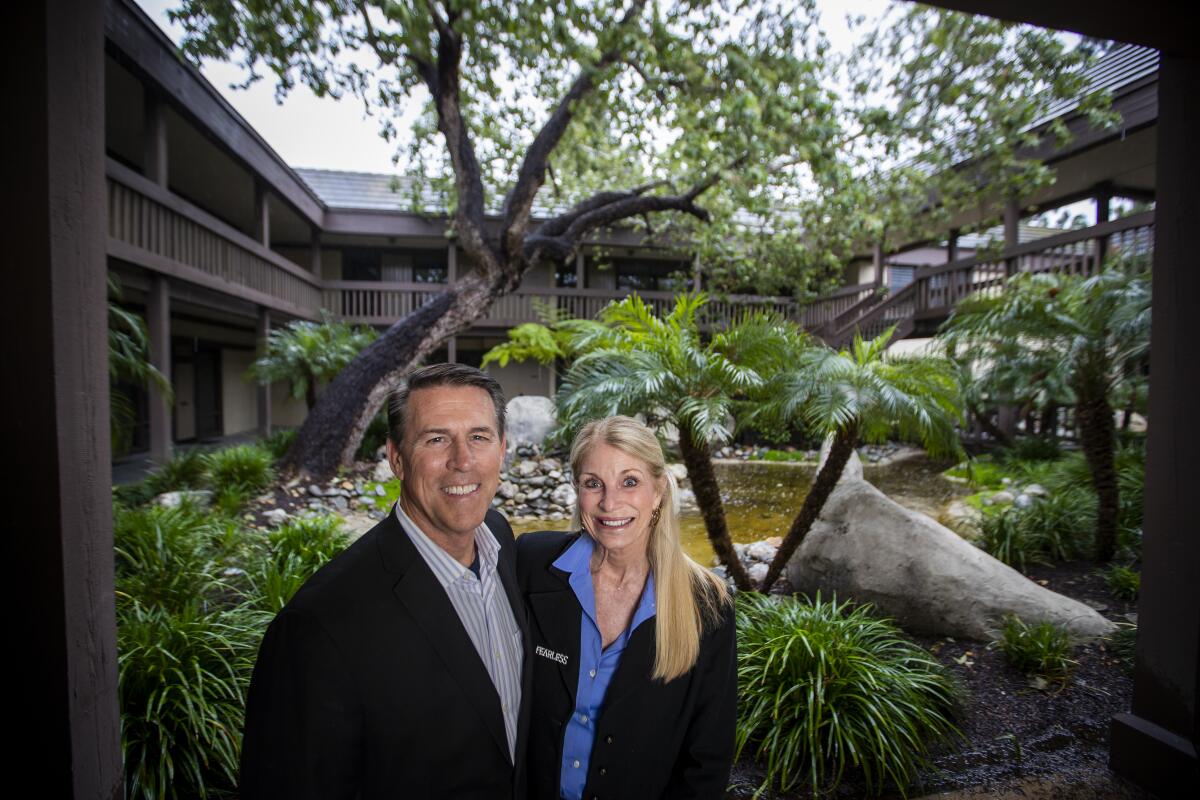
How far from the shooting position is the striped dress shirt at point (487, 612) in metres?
1.47

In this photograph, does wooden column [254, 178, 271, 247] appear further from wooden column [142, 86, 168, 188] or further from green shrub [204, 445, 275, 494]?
green shrub [204, 445, 275, 494]

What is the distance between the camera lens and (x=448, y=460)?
1492 mm

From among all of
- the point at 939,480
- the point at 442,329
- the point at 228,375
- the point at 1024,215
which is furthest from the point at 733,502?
the point at 228,375

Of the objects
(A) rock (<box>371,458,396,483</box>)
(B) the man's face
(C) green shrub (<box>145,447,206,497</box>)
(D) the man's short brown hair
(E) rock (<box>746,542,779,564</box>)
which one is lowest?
(E) rock (<box>746,542,779,564</box>)

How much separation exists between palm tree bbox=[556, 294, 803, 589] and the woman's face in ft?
6.45

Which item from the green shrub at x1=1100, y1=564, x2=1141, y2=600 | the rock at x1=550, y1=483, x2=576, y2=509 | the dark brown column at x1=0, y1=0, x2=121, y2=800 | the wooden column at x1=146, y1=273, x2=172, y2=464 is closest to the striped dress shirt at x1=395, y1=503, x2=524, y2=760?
the dark brown column at x1=0, y1=0, x2=121, y2=800

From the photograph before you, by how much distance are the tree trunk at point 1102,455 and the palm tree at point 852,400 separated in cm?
179

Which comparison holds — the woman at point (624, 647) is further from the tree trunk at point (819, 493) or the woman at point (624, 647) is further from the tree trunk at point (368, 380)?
the tree trunk at point (368, 380)

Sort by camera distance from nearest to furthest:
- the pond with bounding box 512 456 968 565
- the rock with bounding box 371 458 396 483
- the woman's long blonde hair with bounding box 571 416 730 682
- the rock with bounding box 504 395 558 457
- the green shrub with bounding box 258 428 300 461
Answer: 1. the woman's long blonde hair with bounding box 571 416 730 682
2. the pond with bounding box 512 456 968 565
3. the rock with bounding box 371 458 396 483
4. the green shrub with bounding box 258 428 300 461
5. the rock with bounding box 504 395 558 457

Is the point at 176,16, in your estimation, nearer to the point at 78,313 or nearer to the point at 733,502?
the point at 78,313

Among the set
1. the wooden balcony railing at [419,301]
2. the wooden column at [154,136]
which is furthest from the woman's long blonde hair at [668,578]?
the wooden balcony railing at [419,301]

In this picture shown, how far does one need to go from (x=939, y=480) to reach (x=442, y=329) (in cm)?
885

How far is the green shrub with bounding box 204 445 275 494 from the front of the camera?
7.20 meters

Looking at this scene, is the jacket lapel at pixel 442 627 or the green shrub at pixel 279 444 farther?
the green shrub at pixel 279 444
